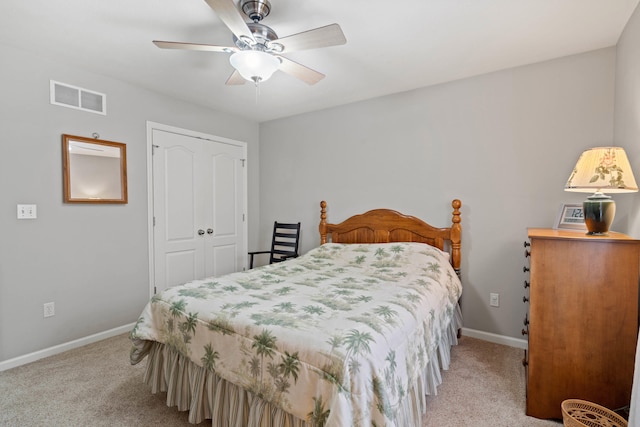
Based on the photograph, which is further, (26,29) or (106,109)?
(106,109)

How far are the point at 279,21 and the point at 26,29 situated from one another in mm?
1752

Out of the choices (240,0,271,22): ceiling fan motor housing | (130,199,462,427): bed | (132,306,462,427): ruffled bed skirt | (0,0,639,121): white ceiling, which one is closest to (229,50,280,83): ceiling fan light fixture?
(240,0,271,22): ceiling fan motor housing

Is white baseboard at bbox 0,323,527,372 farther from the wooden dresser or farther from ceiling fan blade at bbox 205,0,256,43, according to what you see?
ceiling fan blade at bbox 205,0,256,43

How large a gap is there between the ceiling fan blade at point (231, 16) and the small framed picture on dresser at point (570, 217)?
2.48 m

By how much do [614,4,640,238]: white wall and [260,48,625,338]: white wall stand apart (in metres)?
0.16

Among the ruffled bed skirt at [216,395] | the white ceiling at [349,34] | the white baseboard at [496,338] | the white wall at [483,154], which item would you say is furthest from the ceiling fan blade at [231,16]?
the white baseboard at [496,338]

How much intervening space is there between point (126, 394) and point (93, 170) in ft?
6.32

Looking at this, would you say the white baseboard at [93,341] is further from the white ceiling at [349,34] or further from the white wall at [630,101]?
the white ceiling at [349,34]

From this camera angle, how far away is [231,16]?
1.54 m

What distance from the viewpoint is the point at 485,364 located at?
243cm

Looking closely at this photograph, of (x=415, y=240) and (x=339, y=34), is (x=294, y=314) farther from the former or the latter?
(x=415, y=240)

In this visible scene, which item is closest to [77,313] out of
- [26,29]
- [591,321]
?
[26,29]

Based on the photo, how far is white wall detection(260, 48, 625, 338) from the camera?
2484 millimetres

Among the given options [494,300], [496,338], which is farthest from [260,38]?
[496,338]
